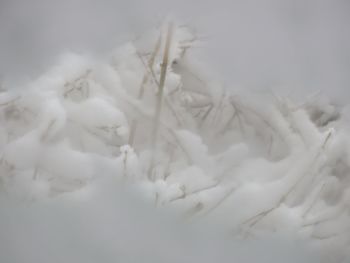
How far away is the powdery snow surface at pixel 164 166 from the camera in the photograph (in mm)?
477

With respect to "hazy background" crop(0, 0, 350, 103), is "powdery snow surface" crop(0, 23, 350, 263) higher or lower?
lower

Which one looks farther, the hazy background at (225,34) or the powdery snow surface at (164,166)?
the hazy background at (225,34)

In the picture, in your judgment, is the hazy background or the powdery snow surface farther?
the hazy background

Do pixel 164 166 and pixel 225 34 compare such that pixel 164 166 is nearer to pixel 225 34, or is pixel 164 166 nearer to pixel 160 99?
pixel 160 99

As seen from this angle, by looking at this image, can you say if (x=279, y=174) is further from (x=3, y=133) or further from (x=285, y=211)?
(x=3, y=133)

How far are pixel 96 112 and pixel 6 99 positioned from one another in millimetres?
84

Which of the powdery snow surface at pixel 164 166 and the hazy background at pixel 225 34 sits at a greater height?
the hazy background at pixel 225 34

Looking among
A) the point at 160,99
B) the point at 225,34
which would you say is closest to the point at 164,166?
the point at 160,99

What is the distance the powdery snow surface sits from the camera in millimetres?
477

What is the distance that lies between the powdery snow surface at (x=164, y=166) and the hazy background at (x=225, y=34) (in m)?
0.02

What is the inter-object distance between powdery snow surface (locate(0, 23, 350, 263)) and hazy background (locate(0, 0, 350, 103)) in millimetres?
22

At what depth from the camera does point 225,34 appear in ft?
1.98

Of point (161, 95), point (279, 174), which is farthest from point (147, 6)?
point (279, 174)

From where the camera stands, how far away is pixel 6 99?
0.52 m
